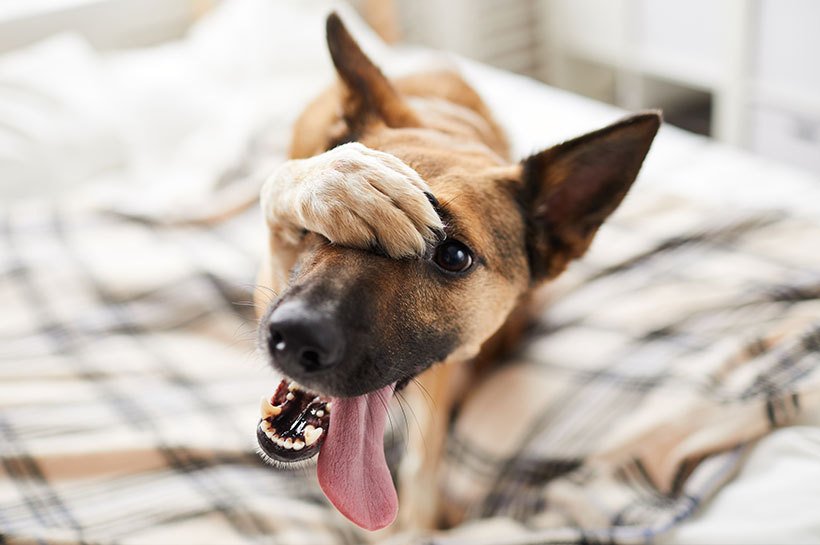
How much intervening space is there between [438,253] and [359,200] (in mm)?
200

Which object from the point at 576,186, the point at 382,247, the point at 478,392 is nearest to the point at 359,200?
the point at 382,247

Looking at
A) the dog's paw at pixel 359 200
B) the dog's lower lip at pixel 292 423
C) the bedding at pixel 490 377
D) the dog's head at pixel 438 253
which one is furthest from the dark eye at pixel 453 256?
the bedding at pixel 490 377

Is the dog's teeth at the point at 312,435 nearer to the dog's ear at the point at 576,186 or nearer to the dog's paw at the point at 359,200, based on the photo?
the dog's paw at the point at 359,200

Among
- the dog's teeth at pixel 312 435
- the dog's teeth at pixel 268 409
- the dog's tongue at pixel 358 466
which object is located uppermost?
the dog's teeth at pixel 268 409

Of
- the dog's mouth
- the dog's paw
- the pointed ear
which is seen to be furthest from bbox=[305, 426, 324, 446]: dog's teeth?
the pointed ear

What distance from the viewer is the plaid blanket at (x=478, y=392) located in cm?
124

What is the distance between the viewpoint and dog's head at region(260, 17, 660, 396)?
731 mm

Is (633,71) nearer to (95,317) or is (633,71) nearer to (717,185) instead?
(717,185)

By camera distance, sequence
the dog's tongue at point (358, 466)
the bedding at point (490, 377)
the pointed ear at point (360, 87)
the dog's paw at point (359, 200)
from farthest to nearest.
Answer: the bedding at point (490, 377) < the pointed ear at point (360, 87) < the dog's tongue at point (358, 466) < the dog's paw at point (359, 200)

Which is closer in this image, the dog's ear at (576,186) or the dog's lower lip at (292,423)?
the dog's lower lip at (292,423)

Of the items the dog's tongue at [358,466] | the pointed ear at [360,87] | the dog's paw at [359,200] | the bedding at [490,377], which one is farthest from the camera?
the bedding at [490,377]

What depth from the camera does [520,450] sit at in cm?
140

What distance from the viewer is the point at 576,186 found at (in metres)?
1.05

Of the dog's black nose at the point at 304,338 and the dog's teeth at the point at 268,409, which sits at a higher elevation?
the dog's black nose at the point at 304,338
